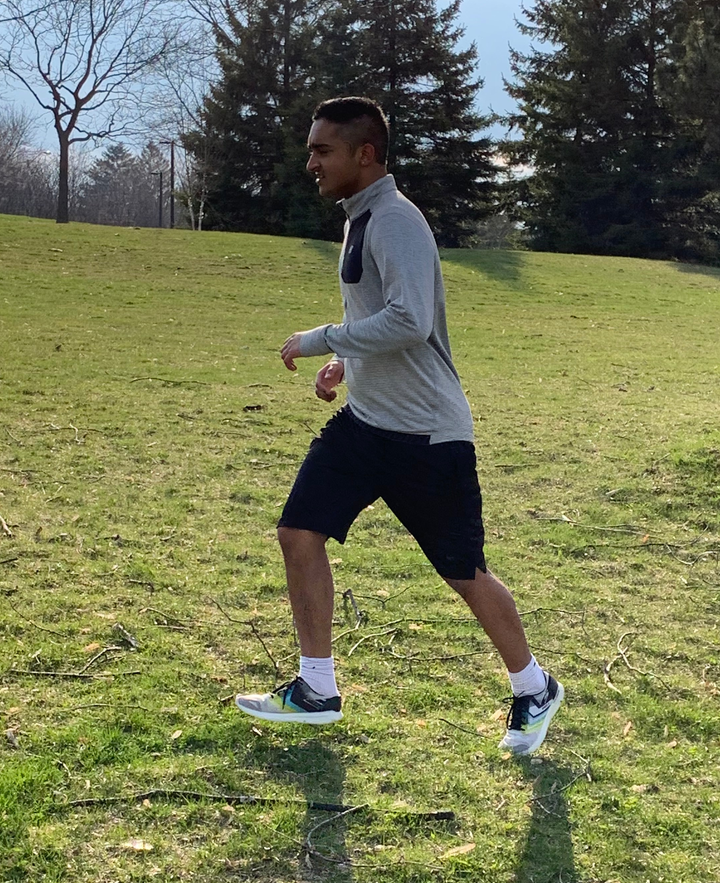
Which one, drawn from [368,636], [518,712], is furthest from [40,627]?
[518,712]

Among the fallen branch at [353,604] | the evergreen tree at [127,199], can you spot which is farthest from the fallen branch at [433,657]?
the evergreen tree at [127,199]

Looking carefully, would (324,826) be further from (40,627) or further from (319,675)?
(40,627)

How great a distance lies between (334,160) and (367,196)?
15 cm

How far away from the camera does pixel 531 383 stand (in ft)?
37.6

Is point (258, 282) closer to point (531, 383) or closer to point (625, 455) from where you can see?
point (531, 383)

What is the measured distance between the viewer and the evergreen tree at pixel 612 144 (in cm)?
3775

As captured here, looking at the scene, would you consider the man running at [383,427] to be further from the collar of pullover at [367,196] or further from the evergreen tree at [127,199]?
the evergreen tree at [127,199]

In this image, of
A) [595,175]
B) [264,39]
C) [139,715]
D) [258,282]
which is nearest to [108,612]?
[139,715]

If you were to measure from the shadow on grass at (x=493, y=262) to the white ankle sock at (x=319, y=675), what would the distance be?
1983cm

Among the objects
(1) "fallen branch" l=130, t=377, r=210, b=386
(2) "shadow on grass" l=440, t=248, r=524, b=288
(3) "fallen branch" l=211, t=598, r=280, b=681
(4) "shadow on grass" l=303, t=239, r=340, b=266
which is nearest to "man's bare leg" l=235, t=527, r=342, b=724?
(3) "fallen branch" l=211, t=598, r=280, b=681

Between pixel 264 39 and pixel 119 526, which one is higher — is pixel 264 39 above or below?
above

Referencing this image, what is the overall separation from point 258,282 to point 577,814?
60.9ft

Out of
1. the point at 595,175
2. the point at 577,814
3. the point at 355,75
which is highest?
the point at 355,75

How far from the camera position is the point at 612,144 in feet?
128
